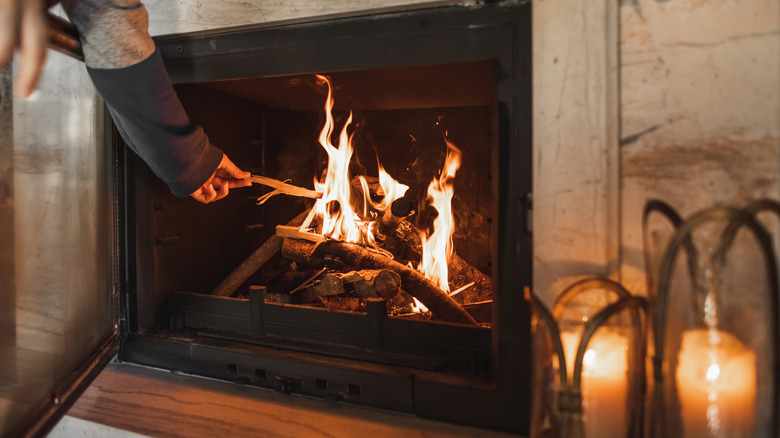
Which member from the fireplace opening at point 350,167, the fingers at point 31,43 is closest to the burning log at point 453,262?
the fireplace opening at point 350,167

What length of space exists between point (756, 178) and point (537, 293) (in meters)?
0.44

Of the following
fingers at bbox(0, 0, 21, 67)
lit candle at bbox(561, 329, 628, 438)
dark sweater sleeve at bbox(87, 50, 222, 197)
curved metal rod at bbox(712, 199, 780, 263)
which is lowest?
lit candle at bbox(561, 329, 628, 438)

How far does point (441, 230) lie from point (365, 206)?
0.92 feet

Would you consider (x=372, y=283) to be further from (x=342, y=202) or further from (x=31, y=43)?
(x=31, y=43)

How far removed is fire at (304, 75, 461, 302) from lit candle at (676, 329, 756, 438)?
920mm

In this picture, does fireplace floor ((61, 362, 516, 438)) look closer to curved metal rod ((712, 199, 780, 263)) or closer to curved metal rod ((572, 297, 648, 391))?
curved metal rod ((572, 297, 648, 391))

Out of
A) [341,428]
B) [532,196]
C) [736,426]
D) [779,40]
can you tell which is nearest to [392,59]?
[532,196]

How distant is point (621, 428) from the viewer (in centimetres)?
86

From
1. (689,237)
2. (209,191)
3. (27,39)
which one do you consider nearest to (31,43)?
(27,39)

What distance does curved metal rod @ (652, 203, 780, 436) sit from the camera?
0.70 metres

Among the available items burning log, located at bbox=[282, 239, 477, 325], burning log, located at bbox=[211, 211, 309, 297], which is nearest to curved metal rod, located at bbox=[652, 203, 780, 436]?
burning log, located at bbox=[282, 239, 477, 325]

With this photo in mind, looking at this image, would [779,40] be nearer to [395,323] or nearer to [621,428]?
[621,428]

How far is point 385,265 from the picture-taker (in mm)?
1578

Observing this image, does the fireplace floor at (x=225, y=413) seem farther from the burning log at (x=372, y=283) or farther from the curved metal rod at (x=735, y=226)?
the curved metal rod at (x=735, y=226)
